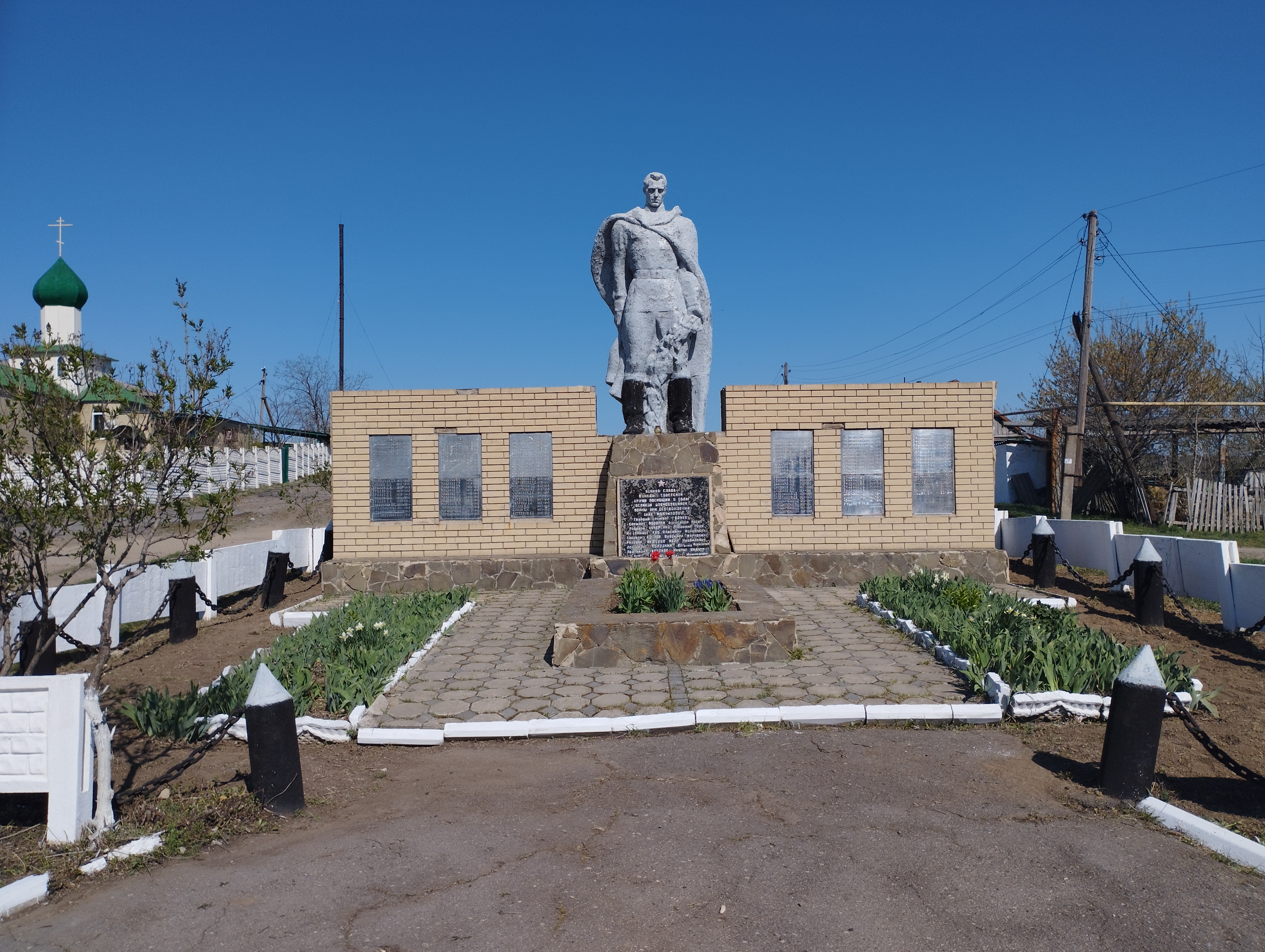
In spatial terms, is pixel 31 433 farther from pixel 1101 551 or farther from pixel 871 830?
pixel 1101 551

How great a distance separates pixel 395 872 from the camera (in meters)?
3.63

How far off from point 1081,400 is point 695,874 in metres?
17.0

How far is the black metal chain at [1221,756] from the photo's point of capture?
443 cm

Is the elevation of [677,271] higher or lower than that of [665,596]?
higher

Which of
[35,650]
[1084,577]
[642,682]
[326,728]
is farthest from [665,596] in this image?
[1084,577]

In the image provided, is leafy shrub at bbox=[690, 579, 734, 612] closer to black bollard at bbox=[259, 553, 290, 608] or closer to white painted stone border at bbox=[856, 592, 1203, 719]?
white painted stone border at bbox=[856, 592, 1203, 719]

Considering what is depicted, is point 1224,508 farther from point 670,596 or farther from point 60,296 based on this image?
point 60,296

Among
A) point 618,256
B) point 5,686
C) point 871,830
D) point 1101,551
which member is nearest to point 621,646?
point 871,830

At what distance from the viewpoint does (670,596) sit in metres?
7.91

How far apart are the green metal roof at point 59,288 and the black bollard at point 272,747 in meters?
26.9

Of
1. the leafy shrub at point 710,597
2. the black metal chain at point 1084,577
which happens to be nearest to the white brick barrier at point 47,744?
the leafy shrub at point 710,597

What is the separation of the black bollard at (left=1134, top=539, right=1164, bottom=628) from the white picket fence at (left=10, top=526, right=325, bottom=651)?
9.28m

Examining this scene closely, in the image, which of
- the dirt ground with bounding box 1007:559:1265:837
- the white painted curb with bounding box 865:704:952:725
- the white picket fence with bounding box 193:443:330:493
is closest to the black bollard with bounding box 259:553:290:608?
the white painted curb with bounding box 865:704:952:725

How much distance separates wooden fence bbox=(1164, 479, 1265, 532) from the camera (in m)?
17.8
